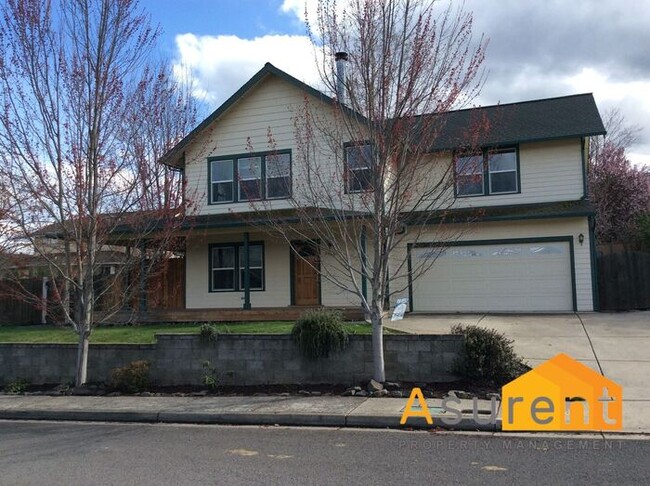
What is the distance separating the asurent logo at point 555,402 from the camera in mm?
7270

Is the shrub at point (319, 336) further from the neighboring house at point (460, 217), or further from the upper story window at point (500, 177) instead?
the upper story window at point (500, 177)

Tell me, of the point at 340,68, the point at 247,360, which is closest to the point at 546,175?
the point at 340,68

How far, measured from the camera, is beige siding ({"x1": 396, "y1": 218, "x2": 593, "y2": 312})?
16.5m

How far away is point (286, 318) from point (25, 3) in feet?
32.8

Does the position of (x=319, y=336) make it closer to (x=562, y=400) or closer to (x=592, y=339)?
(x=562, y=400)

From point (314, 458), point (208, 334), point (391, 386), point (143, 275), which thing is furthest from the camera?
point (143, 275)

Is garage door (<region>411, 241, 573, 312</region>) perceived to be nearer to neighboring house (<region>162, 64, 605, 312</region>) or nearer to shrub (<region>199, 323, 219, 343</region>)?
neighboring house (<region>162, 64, 605, 312</region>)

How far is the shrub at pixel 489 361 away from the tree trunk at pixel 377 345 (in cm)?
130

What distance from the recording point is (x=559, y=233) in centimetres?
1678

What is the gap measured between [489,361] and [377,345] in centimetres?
186

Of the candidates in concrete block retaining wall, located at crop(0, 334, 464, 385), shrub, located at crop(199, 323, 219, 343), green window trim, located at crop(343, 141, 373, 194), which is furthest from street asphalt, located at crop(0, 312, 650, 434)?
green window trim, located at crop(343, 141, 373, 194)

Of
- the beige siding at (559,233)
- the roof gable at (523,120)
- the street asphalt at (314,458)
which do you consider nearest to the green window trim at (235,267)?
the roof gable at (523,120)

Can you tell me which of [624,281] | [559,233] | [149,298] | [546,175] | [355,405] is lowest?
[355,405]

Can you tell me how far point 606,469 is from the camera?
5.49 metres
